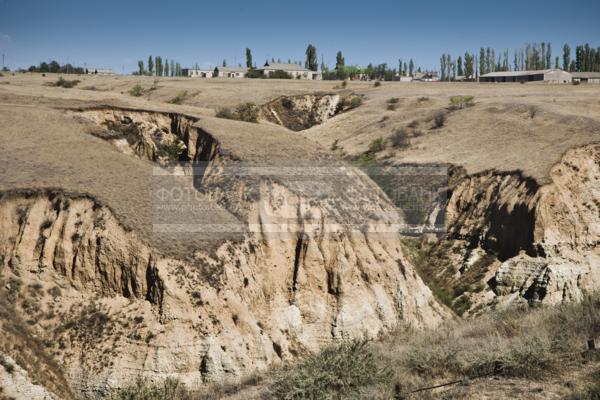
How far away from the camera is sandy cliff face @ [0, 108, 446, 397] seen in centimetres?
1870

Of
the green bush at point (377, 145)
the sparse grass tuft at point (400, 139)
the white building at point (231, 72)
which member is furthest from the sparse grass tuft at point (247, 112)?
the white building at point (231, 72)

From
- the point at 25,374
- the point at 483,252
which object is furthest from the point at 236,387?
the point at 483,252

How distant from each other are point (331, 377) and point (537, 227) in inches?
742

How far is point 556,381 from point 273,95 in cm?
5120

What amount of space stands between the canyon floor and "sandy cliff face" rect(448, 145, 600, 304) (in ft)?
0.30

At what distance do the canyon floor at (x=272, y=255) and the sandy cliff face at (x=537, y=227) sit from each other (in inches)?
3.6

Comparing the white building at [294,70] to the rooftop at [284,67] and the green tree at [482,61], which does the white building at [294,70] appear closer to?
the rooftop at [284,67]

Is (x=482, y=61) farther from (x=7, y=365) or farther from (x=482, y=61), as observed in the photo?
(x=7, y=365)

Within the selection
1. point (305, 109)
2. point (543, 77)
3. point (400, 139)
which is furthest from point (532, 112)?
point (543, 77)

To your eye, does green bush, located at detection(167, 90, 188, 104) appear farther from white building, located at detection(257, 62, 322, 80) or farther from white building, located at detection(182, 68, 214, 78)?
white building, located at detection(182, 68, 214, 78)

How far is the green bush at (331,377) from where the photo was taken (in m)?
13.2

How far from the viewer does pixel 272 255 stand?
23422 mm

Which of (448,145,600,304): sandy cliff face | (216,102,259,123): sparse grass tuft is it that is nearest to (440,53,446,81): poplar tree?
(216,102,259,123): sparse grass tuft

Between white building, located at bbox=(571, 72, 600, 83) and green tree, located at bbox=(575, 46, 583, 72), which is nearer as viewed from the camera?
white building, located at bbox=(571, 72, 600, 83)
